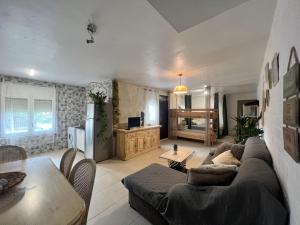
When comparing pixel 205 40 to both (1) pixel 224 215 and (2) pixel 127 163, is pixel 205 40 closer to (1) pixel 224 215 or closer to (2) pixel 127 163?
(1) pixel 224 215

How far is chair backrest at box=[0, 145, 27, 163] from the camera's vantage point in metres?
1.99

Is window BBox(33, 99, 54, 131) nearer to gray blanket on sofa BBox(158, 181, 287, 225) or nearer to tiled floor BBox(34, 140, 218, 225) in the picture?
tiled floor BBox(34, 140, 218, 225)

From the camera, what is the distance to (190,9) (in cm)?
133

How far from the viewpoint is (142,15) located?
146 centimetres

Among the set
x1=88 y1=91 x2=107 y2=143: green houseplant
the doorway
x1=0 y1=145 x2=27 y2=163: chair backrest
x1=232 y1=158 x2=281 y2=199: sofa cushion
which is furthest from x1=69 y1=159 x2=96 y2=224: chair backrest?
the doorway

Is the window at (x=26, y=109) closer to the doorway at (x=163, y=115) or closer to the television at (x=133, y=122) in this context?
the television at (x=133, y=122)

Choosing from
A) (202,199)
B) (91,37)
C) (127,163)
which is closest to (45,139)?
(127,163)

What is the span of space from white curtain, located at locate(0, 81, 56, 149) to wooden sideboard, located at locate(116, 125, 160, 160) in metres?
2.51

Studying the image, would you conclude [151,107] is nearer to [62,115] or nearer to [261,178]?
[62,115]

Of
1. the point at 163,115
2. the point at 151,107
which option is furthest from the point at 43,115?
the point at 163,115

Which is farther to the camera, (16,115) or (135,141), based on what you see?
(135,141)

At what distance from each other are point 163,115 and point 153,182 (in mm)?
5294

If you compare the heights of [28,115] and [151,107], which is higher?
[151,107]

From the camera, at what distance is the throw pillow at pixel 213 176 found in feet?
4.70
